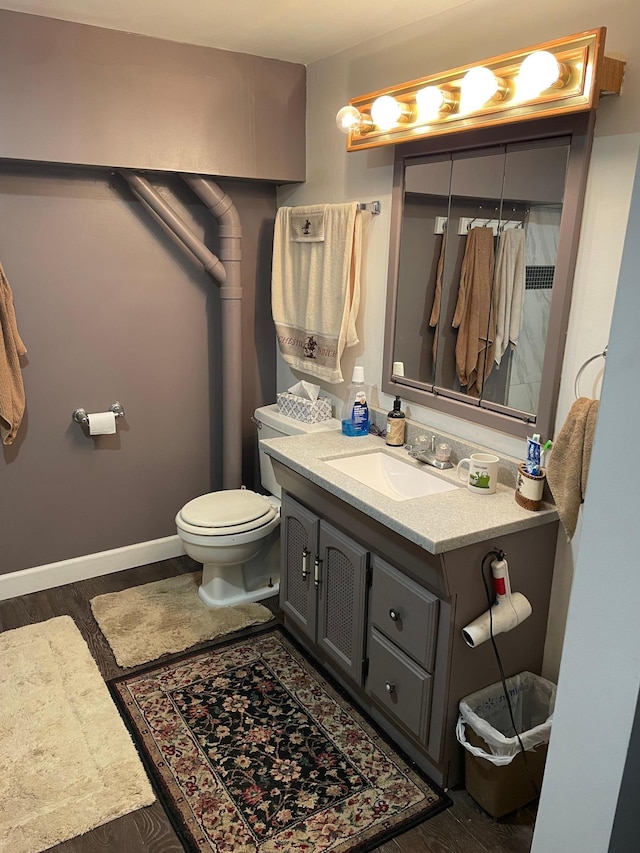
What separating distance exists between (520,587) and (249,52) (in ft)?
7.48

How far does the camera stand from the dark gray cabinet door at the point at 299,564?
7.60 feet

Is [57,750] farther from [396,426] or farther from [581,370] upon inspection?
[581,370]

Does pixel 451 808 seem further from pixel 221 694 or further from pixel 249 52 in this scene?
pixel 249 52

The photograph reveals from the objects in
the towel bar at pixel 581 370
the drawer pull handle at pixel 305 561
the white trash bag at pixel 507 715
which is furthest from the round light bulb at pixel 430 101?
the white trash bag at pixel 507 715

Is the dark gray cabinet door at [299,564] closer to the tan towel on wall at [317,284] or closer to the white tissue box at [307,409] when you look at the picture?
the white tissue box at [307,409]

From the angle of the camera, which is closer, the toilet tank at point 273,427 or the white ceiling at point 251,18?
the white ceiling at point 251,18

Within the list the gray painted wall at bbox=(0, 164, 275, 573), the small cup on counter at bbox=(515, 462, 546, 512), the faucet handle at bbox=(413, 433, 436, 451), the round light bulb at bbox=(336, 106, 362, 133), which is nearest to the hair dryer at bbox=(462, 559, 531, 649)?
the small cup on counter at bbox=(515, 462, 546, 512)

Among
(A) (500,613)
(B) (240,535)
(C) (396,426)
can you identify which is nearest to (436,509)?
(A) (500,613)

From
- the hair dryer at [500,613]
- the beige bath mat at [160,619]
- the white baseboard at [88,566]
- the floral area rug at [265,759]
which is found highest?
the hair dryer at [500,613]

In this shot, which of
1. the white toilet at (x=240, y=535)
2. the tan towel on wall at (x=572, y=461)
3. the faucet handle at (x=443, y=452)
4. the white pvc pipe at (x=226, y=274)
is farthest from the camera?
the white pvc pipe at (x=226, y=274)

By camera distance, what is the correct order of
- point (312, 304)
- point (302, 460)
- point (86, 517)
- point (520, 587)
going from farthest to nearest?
point (86, 517) → point (312, 304) → point (302, 460) → point (520, 587)

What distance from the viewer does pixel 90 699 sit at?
2.24m

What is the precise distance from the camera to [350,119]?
2268 millimetres

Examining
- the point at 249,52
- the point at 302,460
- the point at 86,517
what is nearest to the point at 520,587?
the point at 302,460
